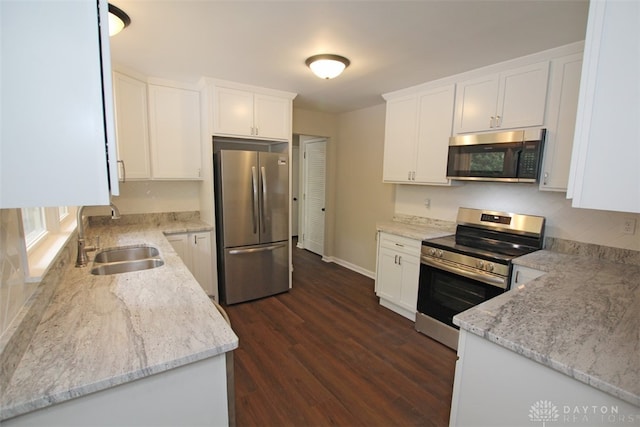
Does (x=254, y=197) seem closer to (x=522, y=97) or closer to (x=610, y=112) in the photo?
(x=522, y=97)

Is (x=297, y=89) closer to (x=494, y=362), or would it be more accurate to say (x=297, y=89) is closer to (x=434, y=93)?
(x=434, y=93)

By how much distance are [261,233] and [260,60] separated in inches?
71.1

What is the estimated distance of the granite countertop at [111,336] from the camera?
87 cm

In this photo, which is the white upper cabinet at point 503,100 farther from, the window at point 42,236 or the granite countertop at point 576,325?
the window at point 42,236

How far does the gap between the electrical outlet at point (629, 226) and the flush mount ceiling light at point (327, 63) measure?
2419 millimetres

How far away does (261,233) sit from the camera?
3451mm

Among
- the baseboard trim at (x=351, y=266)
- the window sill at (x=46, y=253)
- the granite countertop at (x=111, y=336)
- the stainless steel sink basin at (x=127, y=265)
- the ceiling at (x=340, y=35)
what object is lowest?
the baseboard trim at (x=351, y=266)

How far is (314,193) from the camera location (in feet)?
17.9

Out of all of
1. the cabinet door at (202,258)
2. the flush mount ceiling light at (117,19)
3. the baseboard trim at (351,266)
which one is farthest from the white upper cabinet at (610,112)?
the baseboard trim at (351,266)

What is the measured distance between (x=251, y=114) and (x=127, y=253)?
73.5 inches

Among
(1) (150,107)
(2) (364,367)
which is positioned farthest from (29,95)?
(1) (150,107)

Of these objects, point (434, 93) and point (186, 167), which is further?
point (186, 167)

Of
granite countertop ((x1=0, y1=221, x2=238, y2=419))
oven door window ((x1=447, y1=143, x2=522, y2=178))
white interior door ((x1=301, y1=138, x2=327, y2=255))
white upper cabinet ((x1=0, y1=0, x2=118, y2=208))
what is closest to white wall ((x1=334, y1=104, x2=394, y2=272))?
white interior door ((x1=301, y1=138, x2=327, y2=255))

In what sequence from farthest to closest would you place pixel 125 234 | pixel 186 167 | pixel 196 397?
1. pixel 186 167
2. pixel 125 234
3. pixel 196 397
